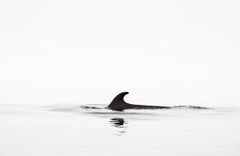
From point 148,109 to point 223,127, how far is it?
11121 millimetres

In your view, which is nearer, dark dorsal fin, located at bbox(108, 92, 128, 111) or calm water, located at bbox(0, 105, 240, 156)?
calm water, located at bbox(0, 105, 240, 156)

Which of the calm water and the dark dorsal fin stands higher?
the dark dorsal fin

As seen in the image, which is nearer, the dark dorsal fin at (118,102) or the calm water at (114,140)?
the calm water at (114,140)

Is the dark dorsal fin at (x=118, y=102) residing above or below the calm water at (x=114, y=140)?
above

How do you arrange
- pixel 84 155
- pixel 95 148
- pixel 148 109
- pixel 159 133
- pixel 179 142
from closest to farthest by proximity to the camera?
pixel 84 155 → pixel 95 148 → pixel 179 142 → pixel 159 133 → pixel 148 109

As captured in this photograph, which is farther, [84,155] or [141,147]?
[141,147]

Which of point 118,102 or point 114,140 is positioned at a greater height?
point 118,102

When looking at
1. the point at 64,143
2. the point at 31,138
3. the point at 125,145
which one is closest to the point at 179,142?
the point at 125,145

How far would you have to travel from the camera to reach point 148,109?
3139 cm

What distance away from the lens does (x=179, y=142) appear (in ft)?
48.5

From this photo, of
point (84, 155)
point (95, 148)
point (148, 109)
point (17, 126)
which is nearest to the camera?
point (84, 155)

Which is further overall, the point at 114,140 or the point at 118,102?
the point at 118,102

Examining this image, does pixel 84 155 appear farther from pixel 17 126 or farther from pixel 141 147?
pixel 17 126

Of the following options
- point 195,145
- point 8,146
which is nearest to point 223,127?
point 195,145
